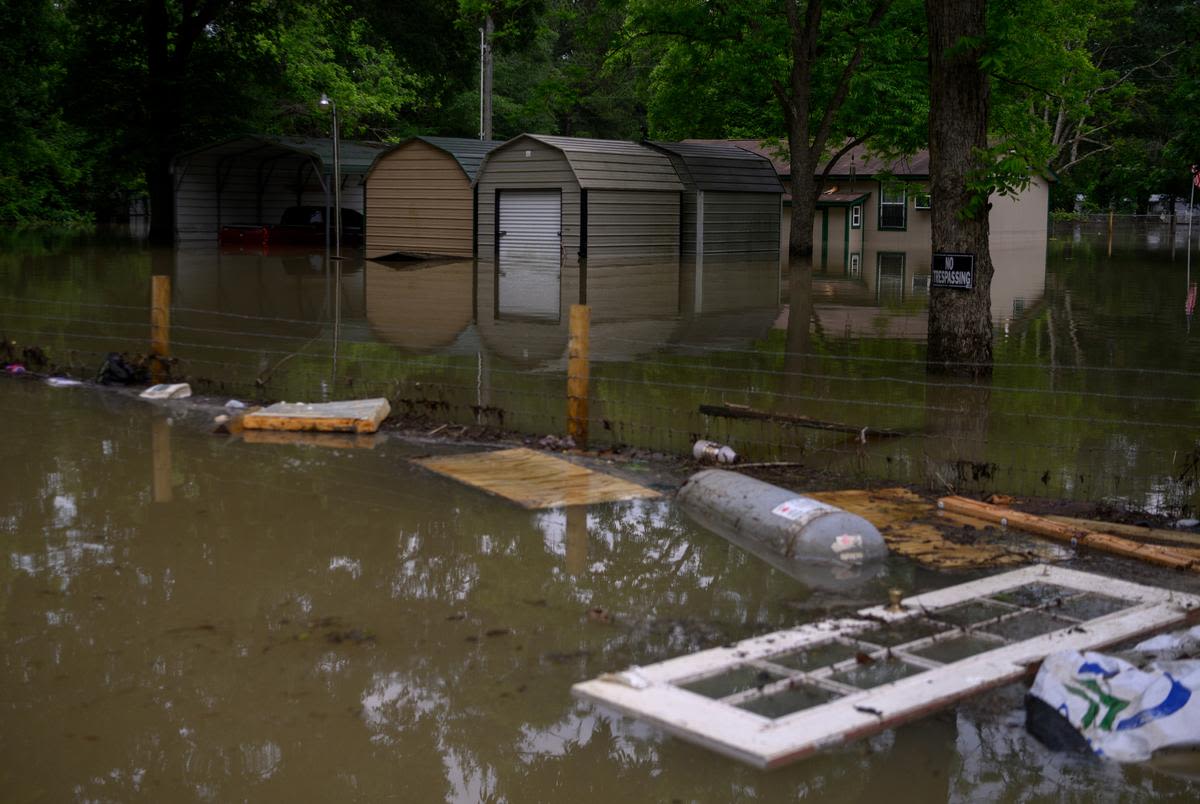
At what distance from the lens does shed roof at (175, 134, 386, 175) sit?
1451 inches

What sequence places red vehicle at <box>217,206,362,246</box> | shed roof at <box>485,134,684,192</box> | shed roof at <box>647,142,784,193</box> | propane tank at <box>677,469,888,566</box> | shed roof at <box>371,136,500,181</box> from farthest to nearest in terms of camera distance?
1. red vehicle at <box>217,206,362,246</box>
2. shed roof at <box>647,142,784,193</box>
3. shed roof at <box>371,136,500,181</box>
4. shed roof at <box>485,134,684,192</box>
5. propane tank at <box>677,469,888,566</box>

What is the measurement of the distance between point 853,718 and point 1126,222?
70.7 metres

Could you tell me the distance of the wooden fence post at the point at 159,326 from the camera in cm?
1241

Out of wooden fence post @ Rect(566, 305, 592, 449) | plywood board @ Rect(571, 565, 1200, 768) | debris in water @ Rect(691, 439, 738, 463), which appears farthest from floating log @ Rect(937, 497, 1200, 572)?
wooden fence post @ Rect(566, 305, 592, 449)

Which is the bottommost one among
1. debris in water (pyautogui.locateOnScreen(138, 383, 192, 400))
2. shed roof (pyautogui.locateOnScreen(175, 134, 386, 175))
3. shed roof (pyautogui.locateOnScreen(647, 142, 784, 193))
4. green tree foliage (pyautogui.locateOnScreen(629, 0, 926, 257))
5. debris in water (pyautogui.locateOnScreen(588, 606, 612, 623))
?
debris in water (pyautogui.locateOnScreen(588, 606, 612, 623))

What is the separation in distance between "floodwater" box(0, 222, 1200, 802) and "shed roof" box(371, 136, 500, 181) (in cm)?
1852

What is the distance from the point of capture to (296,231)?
126ft

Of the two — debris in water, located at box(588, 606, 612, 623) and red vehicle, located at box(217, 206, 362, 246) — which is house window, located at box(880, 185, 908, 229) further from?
debris in water, located at box(588, 606, 612, 623)

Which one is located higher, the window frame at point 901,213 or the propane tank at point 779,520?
the window frame at point 901,213

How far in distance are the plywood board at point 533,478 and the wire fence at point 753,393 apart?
0.71m

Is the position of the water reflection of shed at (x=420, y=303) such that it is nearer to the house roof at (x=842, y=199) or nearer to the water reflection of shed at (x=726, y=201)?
the water reflection of shed at (x=726, y=201)

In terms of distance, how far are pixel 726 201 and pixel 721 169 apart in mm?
920

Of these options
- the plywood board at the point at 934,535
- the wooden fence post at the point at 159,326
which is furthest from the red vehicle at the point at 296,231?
the plywood board at the point at 934,535

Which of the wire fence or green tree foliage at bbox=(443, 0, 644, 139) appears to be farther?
green tree foliage at bbox=(443, 0, 644, 139)
